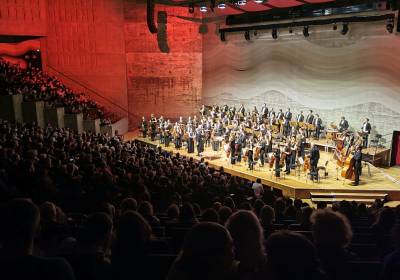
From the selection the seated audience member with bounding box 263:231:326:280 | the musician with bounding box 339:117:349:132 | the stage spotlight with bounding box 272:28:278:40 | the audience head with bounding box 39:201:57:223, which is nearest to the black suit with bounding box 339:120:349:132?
the musician with bounding box 339:117:349:132

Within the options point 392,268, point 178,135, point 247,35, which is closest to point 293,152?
point 178,135

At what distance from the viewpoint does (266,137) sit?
14500 millimetres

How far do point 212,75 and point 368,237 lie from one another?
20441 mm

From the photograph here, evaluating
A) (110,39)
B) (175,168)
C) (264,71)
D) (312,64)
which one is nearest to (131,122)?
(110,39)

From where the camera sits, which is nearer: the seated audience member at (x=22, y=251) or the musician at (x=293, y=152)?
the seated audience member at (x=22, y=251)

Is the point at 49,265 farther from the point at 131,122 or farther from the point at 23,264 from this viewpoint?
the point at 131,122

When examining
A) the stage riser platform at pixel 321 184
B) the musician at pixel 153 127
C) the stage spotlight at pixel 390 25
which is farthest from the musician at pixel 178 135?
the stage spotlight at pixel 390 25

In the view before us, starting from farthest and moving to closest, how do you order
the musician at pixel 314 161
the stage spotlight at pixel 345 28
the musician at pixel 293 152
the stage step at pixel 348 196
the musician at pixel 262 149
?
the stage spotlight at pixel 345 28, the musician at pixel 262 149, the musician at pixel 293 152, the musician at pixel 314 161, the stage step at pixel 348 196

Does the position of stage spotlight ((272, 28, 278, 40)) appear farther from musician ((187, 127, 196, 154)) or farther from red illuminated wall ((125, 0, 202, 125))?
musician ((187, 127, 196, 154))

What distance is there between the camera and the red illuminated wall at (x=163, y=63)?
882 inches

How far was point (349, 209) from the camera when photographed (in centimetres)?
660

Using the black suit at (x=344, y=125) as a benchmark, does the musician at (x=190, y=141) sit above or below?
below

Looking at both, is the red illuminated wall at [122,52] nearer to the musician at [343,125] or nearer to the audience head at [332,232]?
the musician at [343,125]

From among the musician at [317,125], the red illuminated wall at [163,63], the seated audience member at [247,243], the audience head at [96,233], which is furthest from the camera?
the red illuminated wall at [163,63]
